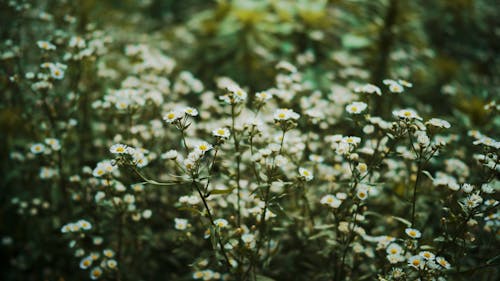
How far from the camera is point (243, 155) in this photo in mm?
2805

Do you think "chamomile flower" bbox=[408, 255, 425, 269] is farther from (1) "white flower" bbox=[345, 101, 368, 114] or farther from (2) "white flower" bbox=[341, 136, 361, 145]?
(1) "white flower" bbox=[345, 101, 368, 114]

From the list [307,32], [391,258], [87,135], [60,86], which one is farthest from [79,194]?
[307,32]

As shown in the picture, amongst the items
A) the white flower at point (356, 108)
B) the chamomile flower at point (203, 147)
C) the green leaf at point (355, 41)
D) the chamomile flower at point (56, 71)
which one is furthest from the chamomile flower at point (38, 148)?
the green leaf at point (355, 41)

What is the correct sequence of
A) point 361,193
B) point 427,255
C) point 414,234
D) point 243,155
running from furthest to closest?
point 243,155 < point 361,193 < point 414,234 < point 427,255

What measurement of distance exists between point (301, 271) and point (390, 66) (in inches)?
108

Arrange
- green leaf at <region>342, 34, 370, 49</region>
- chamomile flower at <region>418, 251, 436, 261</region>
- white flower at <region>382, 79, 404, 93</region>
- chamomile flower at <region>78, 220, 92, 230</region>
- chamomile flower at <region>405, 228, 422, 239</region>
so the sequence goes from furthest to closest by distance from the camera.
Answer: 1. green leaf at <region>342, 34, 370, 49</region>
2. chamomile flower at <region>78, 220, 92, 230</region>
3. white flower at <region>382, 79, 404, 93</region>
4. chamomile flower at <region>405, 228, 422, 239</region>
5. chamomile flower at <region>418, 251, 436, 261</region>

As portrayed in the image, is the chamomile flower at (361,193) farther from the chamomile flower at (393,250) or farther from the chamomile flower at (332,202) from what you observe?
the chamomile flower at (393,250)

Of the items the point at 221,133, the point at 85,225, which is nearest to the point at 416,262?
the point at 221,133

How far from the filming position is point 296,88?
8.82ft

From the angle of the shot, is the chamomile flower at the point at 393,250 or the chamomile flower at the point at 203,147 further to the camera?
the chamomile flower at the point at 393,250

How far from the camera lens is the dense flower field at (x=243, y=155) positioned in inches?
82.9

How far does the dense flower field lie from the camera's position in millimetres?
2105

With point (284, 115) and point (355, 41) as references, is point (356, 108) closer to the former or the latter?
point (284, 115)

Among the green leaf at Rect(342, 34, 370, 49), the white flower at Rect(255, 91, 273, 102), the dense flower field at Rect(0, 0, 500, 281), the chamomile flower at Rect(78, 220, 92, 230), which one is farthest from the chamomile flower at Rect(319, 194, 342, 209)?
the green leaf at Rect(342, 34, 370, 49)
